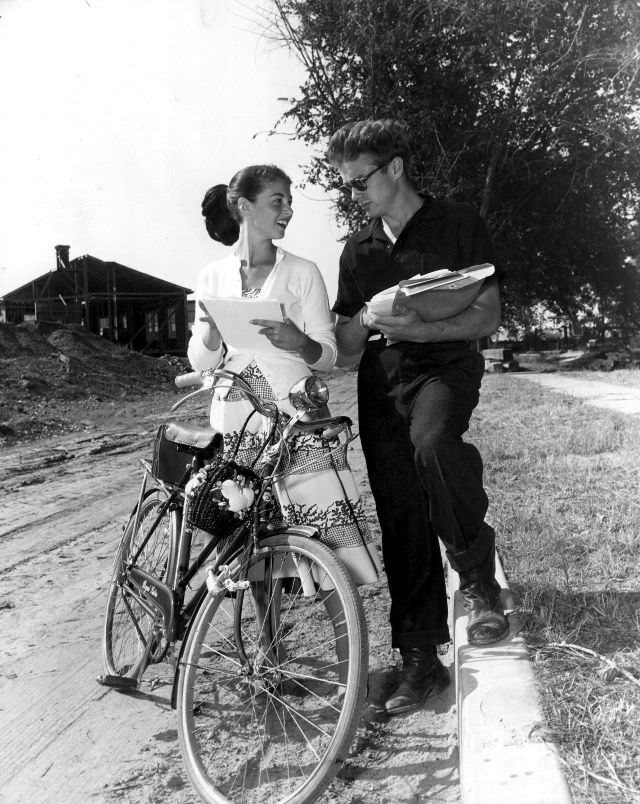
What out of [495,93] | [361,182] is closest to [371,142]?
[361,182]

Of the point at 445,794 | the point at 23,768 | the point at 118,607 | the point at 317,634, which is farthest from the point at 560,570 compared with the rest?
the point at 23,768

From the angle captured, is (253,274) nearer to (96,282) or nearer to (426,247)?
(426,247)

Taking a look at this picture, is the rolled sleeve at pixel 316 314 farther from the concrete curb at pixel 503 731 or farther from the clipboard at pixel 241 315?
the concrete curb at pixel 503 731

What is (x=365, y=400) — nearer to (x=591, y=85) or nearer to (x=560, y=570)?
(x=560, y=570)

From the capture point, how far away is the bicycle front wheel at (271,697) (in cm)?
249

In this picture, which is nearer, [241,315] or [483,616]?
[241,315]

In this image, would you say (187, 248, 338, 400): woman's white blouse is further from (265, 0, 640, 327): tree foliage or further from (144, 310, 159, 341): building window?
(144, 310, 159, 341): building window

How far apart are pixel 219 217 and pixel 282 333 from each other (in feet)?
2.43

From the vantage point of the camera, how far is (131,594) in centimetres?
352

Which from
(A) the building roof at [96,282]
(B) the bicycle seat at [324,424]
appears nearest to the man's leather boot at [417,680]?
(B) the bicycle seat at [324,424]

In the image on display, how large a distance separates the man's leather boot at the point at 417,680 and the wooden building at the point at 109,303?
3609cm

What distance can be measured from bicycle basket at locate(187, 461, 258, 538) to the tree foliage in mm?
16652

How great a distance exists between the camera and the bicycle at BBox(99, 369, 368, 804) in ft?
8.54

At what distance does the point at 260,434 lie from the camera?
3.15 m
